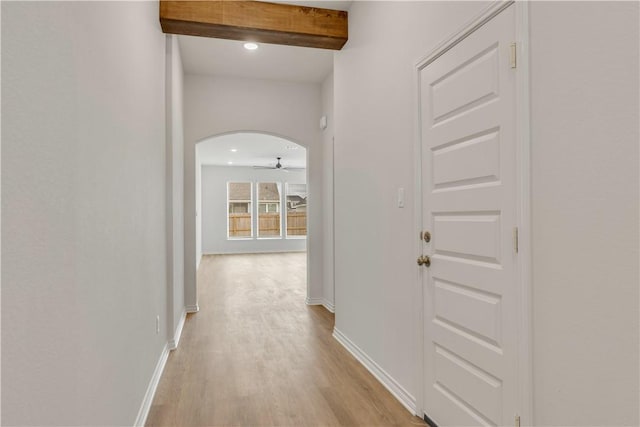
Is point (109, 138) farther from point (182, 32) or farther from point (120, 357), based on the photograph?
point (182, 32)

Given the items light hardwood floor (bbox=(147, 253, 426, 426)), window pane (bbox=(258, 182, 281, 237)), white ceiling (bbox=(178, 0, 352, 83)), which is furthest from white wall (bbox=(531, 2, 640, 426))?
window pane (bbox=(258, 182, 281, 237))

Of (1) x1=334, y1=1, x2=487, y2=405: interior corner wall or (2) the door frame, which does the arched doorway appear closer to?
(1) x1=334, y1=1, x2=487, y2=405: interior corner wall

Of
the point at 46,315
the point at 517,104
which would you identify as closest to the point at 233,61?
the point at 517,104

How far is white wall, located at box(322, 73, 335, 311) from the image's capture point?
476cm

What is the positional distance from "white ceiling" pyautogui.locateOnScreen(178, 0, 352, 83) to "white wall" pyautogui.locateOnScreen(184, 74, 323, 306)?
5.6 inches

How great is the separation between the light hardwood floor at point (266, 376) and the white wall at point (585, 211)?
116 cm

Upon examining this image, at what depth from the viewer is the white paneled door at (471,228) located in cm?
157

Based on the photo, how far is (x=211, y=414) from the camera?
2.27 metres

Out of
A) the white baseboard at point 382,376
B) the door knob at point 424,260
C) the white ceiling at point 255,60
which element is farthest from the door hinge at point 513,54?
the white ceiling at point 255,60

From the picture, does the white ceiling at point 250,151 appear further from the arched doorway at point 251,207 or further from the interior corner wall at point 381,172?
the interior corner wall at point 381,172

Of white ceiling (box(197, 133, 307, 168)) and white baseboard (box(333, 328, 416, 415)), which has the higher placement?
white ceiling (box(197, 133, 307, 168))

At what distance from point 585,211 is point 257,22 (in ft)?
9.37

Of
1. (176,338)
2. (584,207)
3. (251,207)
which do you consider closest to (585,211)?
(584,207)

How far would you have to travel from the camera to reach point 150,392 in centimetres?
242
